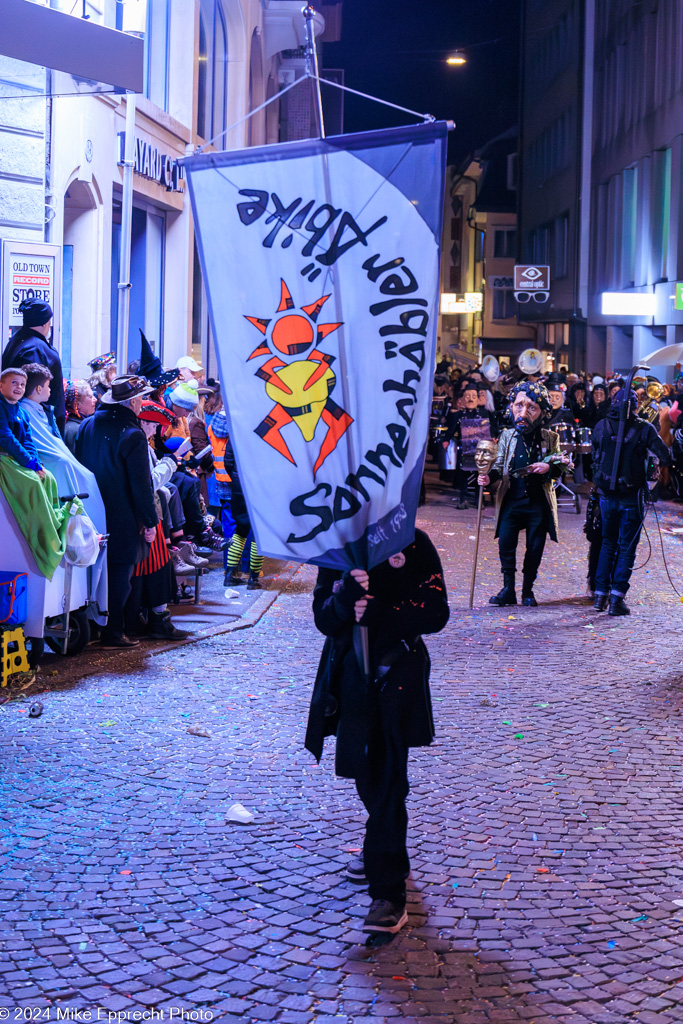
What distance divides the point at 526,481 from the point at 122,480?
425cm

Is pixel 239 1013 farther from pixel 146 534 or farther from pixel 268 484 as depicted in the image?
pixel 146 534

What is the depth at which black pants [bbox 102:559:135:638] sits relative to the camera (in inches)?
372

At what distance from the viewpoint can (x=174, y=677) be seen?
28.7 feet

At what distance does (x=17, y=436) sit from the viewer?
854 cm

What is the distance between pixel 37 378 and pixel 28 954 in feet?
16.6

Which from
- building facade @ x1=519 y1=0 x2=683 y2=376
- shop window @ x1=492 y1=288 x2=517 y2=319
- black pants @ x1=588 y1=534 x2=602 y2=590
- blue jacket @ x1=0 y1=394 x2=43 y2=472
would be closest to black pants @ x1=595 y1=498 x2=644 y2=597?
black pants @ x1=588 y1=534 x2=602 y2=590

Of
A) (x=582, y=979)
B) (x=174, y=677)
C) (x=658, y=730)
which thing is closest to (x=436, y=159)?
(x=582, y=979)

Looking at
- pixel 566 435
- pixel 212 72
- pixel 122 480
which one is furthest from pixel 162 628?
Answer: pixel 212 72

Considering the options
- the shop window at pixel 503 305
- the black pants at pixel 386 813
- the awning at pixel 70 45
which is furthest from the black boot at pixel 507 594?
the shop window at pixel 503 305

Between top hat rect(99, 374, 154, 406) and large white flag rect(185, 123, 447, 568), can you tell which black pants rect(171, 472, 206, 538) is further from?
large white flag rect(185, 123, 447, 568)

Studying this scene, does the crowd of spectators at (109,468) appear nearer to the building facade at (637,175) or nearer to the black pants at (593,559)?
the black pants at (593,559)

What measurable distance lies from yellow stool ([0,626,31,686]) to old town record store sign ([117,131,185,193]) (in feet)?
35.3

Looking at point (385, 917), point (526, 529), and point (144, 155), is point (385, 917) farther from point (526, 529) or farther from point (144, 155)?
point (144, 155)

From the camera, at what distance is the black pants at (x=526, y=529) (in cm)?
1190
